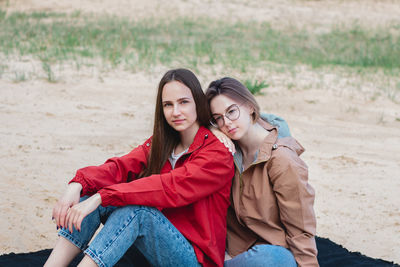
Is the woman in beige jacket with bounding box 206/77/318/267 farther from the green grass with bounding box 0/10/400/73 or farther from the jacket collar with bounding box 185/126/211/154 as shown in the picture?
the green grass with bounding box 0/10/400/73

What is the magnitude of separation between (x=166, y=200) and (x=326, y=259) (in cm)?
161

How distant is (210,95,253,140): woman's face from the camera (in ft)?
9.37

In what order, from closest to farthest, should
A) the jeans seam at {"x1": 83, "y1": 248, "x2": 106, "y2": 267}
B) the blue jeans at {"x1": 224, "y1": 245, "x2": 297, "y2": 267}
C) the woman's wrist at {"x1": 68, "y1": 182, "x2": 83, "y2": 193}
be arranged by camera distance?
the jeans seam at {"x1": 83, "y1": 248, "x2": 106, "y2": 267} < the blue jeans at {"x1": 224, "y1": 245, "x2": 297, "y2": 267} < the woman's wrist at {"x1": 68, "y1": 182, "x2": 83, "y2": 193}

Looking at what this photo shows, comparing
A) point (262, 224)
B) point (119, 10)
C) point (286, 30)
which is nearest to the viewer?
point (262, 224)

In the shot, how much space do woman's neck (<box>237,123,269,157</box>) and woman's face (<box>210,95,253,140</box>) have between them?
6cm

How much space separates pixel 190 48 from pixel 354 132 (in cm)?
470

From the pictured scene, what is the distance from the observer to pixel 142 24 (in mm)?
14156

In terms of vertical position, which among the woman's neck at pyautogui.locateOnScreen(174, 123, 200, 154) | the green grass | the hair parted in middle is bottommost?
the green grass

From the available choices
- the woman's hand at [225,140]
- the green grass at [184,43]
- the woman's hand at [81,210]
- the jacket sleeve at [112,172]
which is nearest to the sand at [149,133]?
the green grass at [184,43]

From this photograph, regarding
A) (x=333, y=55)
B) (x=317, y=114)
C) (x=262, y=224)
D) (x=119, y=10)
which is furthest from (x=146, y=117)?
(x=119, y=10)

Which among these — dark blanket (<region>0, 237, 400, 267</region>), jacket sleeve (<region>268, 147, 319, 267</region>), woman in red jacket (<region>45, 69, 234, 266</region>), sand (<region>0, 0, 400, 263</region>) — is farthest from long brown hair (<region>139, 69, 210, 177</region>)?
sand (<region>0, 0, 400, 263</region>)

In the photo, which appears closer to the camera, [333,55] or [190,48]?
[190,48]

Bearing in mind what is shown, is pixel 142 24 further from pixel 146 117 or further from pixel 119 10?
pixel 146 117

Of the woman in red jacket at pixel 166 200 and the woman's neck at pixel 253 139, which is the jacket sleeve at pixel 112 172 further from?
the woman's neck at pixel 253 139
